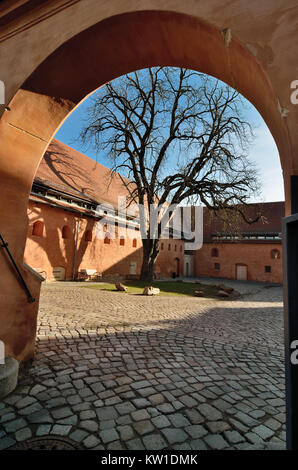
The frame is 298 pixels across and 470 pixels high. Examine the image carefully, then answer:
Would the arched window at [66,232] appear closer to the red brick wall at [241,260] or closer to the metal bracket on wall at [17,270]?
the metal bracket on wall at [17,270]

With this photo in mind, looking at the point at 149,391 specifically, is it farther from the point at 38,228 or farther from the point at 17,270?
the point at 38,228

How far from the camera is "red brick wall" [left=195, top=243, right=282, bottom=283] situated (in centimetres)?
2905

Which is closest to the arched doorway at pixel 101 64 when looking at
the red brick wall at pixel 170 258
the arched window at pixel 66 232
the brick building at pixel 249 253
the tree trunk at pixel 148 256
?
the tree trunk at pixel 148 256

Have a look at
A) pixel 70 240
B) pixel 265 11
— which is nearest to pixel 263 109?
pixel 265 11

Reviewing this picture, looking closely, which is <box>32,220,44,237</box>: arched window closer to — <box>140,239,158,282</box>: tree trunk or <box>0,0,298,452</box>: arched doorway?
<box>140,239,158,282</box>: tree trunk

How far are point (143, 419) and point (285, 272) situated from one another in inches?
73.6

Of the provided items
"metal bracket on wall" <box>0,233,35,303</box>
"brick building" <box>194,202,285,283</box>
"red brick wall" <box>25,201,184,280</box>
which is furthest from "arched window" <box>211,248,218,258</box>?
"metal bracket on wall" <box>0,233,35,303</box>

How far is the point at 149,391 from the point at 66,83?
396 cm

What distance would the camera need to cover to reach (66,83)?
3.10 metres

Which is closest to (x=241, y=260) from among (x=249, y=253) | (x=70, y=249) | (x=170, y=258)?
(x=249, y=253)

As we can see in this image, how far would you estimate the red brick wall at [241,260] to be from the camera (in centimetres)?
2905

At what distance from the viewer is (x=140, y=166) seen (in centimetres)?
1541

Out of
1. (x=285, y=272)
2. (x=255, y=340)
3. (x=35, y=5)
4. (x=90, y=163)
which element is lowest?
(x=255, y=340)
